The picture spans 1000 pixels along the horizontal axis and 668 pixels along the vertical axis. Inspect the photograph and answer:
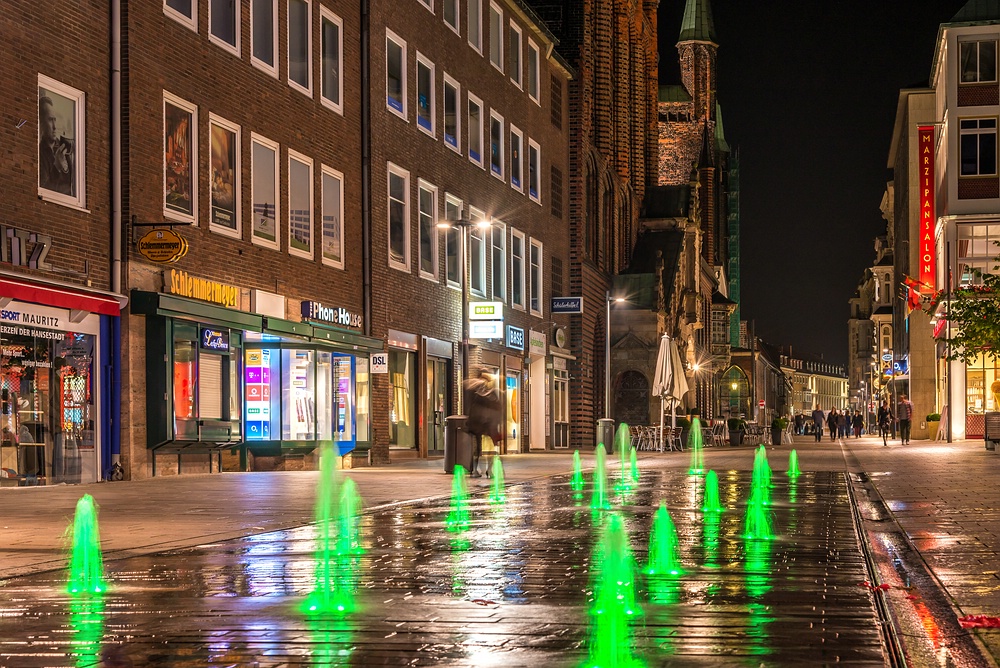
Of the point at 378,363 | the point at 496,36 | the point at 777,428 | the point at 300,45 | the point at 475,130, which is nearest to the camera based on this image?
the point at 300,45

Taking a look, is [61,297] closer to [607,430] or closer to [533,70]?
[607,430]

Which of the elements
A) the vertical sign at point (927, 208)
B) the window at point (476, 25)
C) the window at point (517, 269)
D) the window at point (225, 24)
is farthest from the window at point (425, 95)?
the vertical sign at point (927, 208)

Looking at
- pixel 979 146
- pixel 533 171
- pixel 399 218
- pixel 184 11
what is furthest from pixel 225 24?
pixel 979 146

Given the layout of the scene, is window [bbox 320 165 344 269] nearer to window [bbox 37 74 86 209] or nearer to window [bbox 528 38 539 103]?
window [bbox 37 74 86 209]

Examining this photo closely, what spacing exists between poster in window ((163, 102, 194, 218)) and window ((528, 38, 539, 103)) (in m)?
24.4

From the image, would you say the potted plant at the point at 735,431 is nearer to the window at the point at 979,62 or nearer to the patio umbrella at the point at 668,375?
the patio umbrella at the point at 668,375

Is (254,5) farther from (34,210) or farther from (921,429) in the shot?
(921,429)

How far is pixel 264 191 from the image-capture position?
93.8 ft

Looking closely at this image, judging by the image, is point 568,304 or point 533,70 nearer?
point 533,70

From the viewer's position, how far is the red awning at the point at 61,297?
20.2m

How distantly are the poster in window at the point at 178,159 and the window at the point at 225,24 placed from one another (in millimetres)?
1938

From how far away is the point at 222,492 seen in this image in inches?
790

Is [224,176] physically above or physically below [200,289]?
above

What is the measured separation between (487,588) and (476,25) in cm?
3525
